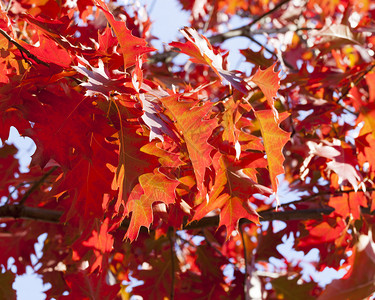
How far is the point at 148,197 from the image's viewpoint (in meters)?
1.06

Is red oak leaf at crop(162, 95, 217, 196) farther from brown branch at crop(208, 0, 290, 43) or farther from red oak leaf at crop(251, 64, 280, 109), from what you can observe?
brown branch at crop(208, 0, 290, 43)

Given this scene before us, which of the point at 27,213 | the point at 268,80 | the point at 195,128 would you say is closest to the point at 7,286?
the point at 27,213

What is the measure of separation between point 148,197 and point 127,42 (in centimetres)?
34

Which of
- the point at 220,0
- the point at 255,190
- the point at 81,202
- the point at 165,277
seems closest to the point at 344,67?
the point at 255,190

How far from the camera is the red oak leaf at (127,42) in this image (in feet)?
3.20

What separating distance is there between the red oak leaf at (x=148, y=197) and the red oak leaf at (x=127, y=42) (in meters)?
0.26

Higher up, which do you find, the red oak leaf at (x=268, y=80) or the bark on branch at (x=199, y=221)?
the red oak leaf at (x=268, y=80)

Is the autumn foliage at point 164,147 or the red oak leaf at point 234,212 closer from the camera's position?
the autumn foliage at point 164,147

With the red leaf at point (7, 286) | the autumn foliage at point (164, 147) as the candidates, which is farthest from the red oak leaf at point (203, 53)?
the red leaf at point (7, 286)

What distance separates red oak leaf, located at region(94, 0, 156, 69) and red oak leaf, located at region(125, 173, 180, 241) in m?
0.26

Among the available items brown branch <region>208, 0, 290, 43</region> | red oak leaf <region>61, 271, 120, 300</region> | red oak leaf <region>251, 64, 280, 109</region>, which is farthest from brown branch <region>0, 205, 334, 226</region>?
brown branch <region>208, 0, 290, 43</region>

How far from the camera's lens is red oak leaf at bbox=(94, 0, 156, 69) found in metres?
0.97

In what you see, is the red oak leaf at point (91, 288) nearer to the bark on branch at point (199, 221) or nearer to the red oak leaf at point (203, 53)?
the bark on branch at point (199, 221)

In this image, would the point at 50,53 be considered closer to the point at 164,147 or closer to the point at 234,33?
the point at 164,147
